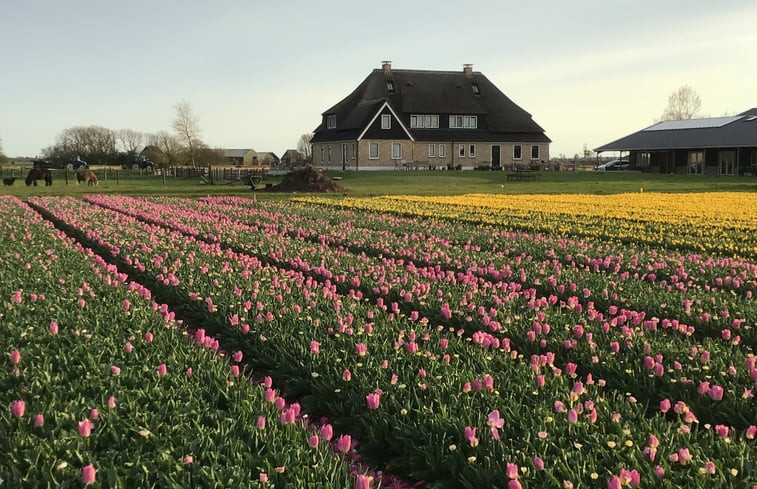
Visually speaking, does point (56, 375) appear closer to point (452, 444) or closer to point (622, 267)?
Answer: point (452, 444)

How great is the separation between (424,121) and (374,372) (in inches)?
2664

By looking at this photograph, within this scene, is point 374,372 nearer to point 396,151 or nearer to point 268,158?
point 396,151

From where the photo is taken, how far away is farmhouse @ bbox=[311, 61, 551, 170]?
221 feet

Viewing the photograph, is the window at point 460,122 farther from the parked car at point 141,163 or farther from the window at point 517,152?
the parked car at point 141,163

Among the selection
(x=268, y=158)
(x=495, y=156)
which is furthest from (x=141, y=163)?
(x=268, y=158)

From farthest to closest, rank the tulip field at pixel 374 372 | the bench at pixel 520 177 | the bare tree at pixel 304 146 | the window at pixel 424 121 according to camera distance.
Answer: the bare tree at pixel 304 146 < the window at pixel 424 121 < the bench at pixel 520 177 < the tulip field at pixel 374 372

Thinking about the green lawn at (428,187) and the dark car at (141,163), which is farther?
the dark car at (141,163)

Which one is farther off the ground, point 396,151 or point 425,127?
point 425,127

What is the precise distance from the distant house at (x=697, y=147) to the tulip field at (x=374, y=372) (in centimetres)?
5280

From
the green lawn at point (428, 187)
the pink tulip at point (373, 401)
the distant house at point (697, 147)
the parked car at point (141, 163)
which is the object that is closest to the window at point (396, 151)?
the green lawn at point (428, 187)

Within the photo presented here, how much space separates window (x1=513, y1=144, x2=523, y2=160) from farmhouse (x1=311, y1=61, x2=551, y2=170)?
11 cm

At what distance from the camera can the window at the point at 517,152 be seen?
7225 cm

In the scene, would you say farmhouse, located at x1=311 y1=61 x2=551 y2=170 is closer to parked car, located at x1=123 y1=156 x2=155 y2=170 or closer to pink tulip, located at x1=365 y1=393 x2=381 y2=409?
parked car, located at x1=123 y1=156 x2=155 y2=170

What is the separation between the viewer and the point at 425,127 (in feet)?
234
